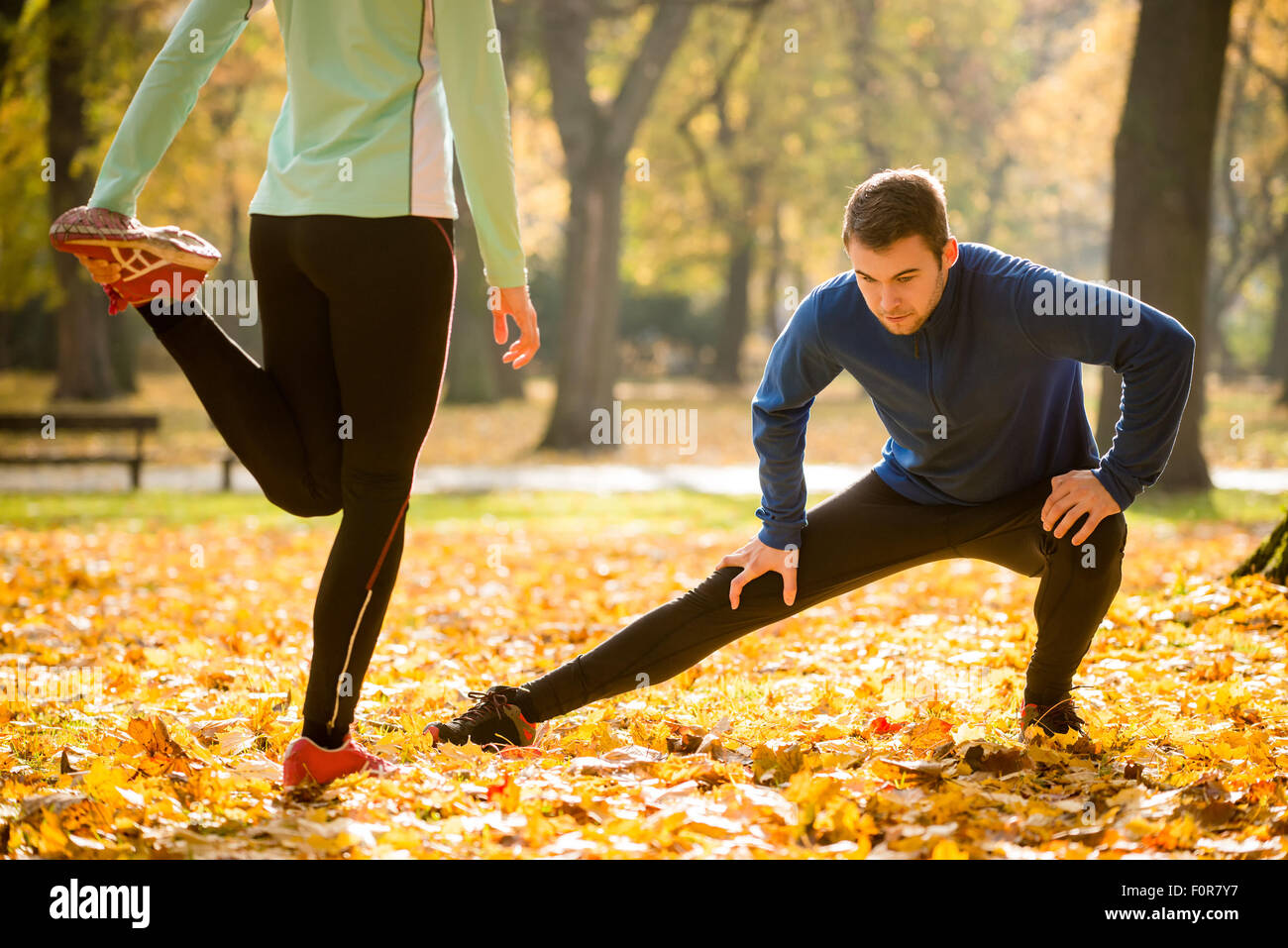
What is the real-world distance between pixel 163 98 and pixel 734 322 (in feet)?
95.0

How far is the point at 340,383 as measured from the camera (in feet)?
9.39

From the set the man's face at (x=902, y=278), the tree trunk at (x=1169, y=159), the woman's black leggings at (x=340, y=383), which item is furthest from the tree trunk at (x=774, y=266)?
the woman's black leggings at (x=340, y=383)

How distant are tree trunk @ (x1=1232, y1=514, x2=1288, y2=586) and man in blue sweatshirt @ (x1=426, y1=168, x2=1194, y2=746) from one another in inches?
87.8

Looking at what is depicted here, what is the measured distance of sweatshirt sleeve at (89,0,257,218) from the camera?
2879 millimetres

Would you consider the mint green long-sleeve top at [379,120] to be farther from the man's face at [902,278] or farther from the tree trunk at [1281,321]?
the tree trunk at [1281,321]

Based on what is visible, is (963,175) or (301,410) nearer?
(301,410)

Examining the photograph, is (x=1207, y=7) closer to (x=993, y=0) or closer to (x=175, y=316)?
(x=175, y=316)

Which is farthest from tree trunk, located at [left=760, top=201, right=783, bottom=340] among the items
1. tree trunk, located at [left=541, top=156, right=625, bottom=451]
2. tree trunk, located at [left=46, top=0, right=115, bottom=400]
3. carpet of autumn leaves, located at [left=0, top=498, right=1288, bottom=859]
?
carpet of autumn leaves, located at [left=0, top=498, right=1288, bottom=859]

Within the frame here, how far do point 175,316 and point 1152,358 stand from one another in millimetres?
2406

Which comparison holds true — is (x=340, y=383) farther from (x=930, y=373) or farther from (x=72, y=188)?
(x=72, y=188)

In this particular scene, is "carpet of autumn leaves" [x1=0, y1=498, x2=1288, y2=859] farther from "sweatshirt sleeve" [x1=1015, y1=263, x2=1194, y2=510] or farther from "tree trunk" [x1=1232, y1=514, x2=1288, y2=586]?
"sweatshirt sleeve" [x1=1015, y1=263, x2=1194, y2=510]

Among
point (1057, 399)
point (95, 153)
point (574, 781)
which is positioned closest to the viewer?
point (574, 781)

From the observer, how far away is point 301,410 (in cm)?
291

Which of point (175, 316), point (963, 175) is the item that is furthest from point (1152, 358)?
point (963, 175)
